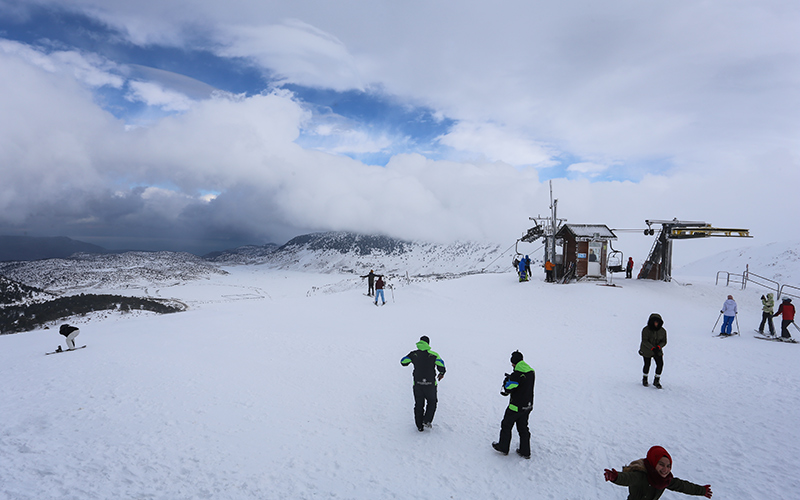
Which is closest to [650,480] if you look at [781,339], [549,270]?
[781,339]

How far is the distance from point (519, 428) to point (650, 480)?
2.89 m

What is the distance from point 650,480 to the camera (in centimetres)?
363

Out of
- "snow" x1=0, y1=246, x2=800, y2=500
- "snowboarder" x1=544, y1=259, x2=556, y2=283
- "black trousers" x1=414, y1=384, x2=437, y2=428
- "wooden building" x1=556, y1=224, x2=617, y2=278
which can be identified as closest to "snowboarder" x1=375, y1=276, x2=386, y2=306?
"snow" x1=0, y1=246, x2=800, y2=500

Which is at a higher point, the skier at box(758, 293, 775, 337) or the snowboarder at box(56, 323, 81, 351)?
the skier at box(758, 293, 775, 337)

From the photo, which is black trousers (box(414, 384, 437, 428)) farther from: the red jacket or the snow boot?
the red jacket

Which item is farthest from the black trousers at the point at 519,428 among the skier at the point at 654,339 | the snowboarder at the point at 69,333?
the snowboarder at the point at 69,333

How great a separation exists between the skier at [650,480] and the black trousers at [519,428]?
100 inches

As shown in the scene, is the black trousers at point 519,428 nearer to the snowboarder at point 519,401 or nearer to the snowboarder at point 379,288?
the snowboarder at point 519,401

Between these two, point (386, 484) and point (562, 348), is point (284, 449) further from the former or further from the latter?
point (562, 348)

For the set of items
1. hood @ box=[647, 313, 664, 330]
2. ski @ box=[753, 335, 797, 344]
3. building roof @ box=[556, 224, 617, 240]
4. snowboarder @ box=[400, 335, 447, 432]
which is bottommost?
ski @ box=[753, 335, 797, 344]

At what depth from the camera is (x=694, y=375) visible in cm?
1035

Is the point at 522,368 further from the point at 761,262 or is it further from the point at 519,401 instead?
the point at 761,262

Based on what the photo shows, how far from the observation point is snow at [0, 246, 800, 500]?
18.6 ft

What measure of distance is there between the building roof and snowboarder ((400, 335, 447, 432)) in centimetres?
2262
